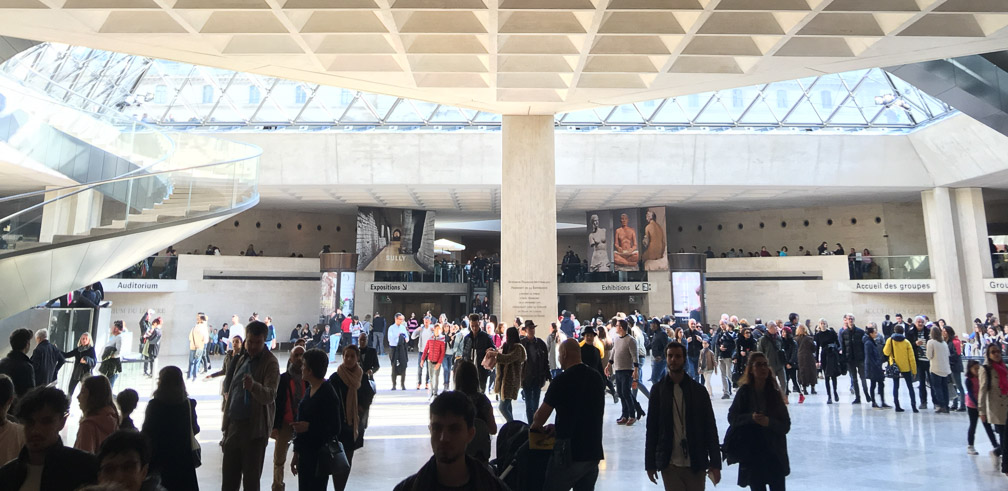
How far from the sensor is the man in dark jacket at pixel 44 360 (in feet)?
25.2

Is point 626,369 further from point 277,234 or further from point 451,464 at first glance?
point 277,234

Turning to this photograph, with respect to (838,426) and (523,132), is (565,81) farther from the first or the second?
(838,426)

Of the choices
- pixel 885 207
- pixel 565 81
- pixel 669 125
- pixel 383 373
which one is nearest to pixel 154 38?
pixel 565 81

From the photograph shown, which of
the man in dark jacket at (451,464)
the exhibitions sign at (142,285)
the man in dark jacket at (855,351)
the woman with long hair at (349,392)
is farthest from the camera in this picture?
the exhibitions sign at (142,285)

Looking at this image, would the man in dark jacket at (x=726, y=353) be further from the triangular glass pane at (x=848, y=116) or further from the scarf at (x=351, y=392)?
the triangular glass pane at (x=848, y=116)

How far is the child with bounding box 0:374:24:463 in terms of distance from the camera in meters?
3.35

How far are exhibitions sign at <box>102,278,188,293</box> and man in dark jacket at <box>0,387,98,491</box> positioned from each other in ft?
84.1

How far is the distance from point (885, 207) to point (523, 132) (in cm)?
2527

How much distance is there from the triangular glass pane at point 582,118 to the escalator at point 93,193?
13.0 metres

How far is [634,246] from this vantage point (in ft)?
96.4

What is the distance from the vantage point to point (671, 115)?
25641 millimetres

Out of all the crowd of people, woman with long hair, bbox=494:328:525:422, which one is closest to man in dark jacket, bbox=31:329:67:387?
the crowd of people

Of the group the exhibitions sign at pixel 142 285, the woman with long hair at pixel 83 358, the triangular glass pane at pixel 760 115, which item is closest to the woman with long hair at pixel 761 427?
the woman with long hair at pixel 83 358

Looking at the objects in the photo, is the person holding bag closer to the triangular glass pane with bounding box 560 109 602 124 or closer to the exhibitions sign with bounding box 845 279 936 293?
the triangular glass pane with bounding box 560 109 602 124
